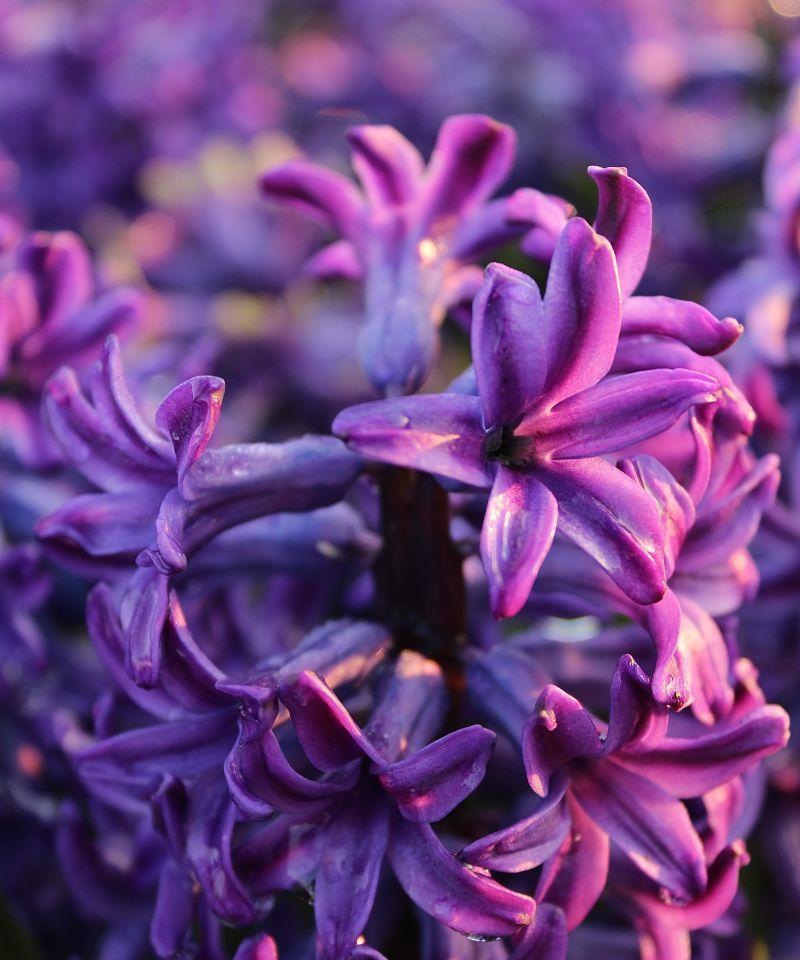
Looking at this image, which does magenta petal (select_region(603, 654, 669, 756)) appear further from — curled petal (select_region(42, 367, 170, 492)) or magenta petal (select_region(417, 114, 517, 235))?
magenta petal (select_region(417, 114, 517, 235))

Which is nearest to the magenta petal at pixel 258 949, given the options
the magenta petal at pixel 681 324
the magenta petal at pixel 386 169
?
the magenta petal at pixel 681 324

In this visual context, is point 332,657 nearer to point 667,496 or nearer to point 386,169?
point 667,496

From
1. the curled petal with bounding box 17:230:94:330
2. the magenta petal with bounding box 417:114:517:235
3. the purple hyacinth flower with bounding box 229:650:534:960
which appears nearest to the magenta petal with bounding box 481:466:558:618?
the purple hyacinth flower with bounding box 229:650:534:960

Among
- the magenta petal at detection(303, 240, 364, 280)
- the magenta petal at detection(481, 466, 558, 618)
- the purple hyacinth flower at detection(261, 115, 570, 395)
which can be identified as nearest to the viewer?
the magenta petal at detection(481, 466, 558, 618)

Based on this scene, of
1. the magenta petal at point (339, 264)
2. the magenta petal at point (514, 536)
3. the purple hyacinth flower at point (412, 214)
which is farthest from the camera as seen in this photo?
the magenta petal at point (339, 264)

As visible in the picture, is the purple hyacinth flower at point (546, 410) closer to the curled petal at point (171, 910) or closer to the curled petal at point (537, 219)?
the curled petal at point (537, 219)

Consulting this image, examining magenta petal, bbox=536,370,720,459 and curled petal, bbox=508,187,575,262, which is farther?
curled petal, bbox=508,187,575,262

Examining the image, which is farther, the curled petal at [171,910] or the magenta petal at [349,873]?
the curled petal at [171,910]
